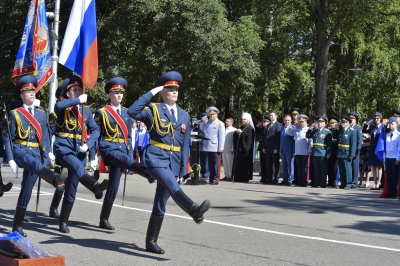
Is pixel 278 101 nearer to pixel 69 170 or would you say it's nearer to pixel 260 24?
pixel 260 24

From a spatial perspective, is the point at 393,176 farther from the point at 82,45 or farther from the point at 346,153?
the point at 82,45

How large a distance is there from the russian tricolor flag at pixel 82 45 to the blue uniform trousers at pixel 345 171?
7.51 m

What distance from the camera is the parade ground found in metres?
7.75

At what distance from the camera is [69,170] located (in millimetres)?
9570

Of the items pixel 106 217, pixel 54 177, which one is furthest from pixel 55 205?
pixel 54 177

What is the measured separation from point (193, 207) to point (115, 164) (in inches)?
99.4

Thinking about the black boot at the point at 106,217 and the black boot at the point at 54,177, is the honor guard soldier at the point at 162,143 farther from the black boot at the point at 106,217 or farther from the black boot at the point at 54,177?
the black boot at the point at 106,217

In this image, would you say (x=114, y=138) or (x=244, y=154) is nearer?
(x=114, y=138)

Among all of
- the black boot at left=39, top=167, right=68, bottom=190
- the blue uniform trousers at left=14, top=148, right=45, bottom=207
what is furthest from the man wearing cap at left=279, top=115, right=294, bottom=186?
the black boot at left=39, top=167, right=68, bottom=190

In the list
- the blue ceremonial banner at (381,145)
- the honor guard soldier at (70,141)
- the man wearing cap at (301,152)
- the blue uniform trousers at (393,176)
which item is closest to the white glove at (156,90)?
the honor guard soldier at (70,141)

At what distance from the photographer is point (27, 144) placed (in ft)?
30.4

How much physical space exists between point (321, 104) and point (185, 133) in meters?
25.3

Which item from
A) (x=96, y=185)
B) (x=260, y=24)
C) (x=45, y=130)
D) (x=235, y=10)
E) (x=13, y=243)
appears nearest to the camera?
(x=13, y=243)

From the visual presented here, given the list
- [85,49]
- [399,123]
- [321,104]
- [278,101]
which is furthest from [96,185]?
[278,101]
